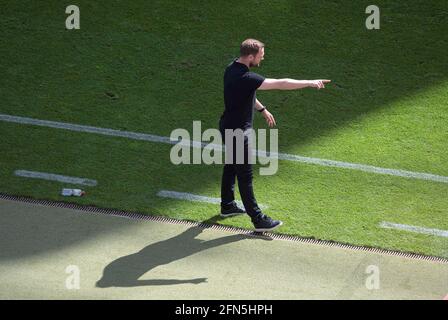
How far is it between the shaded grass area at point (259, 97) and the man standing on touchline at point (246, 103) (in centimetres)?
42

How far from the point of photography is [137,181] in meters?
12.2

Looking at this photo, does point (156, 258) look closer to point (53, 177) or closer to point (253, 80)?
point (253, 80)

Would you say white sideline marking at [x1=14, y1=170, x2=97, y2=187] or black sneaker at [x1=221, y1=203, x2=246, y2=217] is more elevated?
white sideline marking at [x1=14, y1=170, x2=97, y2=187]

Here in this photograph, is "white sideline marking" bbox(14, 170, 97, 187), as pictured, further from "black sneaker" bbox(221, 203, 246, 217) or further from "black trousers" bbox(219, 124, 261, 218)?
"black trousers" bbox(219, 124, 261, 218)

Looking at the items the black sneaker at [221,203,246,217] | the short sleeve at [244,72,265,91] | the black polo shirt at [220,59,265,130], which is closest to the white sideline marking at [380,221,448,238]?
the black sneaker at [221,203,246,217]

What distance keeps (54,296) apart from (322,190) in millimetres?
3722

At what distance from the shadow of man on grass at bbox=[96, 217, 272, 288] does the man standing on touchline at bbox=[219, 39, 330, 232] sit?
0.35 meters

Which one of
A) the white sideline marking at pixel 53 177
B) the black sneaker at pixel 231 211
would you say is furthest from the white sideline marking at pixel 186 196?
the white sideline marking at pixel 53 177

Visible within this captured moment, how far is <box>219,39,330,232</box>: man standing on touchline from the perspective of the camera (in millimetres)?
10664

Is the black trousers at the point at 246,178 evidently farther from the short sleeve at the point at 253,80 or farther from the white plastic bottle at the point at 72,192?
the white plastic bottle at the point at 72,192

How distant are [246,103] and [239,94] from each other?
15 cm

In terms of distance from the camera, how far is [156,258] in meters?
10.6

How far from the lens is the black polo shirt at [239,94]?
10.7 metres

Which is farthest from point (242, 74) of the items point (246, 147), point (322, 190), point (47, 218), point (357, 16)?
point (357, 16)
